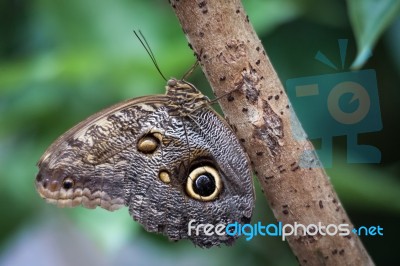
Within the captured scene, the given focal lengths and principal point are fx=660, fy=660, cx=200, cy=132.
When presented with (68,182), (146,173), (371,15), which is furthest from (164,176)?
(371,15)

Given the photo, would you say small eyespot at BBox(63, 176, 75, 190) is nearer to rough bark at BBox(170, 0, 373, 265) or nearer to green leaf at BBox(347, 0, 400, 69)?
rough bark at BBox(170, 0, 373, 265)

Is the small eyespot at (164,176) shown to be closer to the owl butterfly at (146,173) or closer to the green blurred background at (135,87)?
the owl butterfly at (146,173)

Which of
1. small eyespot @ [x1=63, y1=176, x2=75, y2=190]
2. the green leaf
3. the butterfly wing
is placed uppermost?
the green leaf

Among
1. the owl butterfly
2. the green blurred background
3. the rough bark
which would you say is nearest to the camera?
the rough bark

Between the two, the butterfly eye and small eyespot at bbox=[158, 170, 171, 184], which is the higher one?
the butterfly eye

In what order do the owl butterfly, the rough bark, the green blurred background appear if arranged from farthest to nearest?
the green blurred background < the owl butterfly < the rough bark

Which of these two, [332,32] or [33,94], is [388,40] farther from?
[33,94]

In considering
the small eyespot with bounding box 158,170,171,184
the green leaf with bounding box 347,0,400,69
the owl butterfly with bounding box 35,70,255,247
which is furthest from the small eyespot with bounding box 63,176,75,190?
the green leaf with bounding box 347,0,400,69

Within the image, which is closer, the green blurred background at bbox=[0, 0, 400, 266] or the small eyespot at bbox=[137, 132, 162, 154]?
the small eyespot at bbox=[137, 132, 162, 154]
